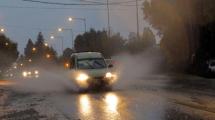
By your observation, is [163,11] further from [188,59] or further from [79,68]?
[79,68]

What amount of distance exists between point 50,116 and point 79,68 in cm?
1232

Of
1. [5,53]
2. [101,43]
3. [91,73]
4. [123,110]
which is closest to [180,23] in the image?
[101,43]

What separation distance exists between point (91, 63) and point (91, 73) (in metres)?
1.42

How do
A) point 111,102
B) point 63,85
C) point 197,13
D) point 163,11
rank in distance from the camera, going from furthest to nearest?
1. point 163,11
2. point 197,13
3. point 63,85
4. point 111,102

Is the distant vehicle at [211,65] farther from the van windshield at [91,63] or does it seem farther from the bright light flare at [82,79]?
the bright light flare at [82,79]

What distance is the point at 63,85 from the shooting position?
32.3m

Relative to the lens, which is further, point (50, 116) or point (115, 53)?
point (115, 53)

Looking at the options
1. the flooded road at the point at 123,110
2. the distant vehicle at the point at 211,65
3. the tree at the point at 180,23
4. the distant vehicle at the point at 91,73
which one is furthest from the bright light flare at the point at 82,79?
the tree at the point at 180,23

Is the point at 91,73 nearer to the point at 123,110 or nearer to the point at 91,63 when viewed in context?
the point at 91,63

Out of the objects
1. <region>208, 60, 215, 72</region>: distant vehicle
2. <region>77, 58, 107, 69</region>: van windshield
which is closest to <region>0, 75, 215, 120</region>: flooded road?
<region>77, 58, 107, 69</region>: van windshield

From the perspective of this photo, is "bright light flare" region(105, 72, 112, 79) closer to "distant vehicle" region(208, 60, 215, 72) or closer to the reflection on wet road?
the reflection on wet road

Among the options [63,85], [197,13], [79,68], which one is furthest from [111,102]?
[197,13]

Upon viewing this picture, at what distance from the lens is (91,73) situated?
2883 centimetres

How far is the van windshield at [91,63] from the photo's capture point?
2991cm
